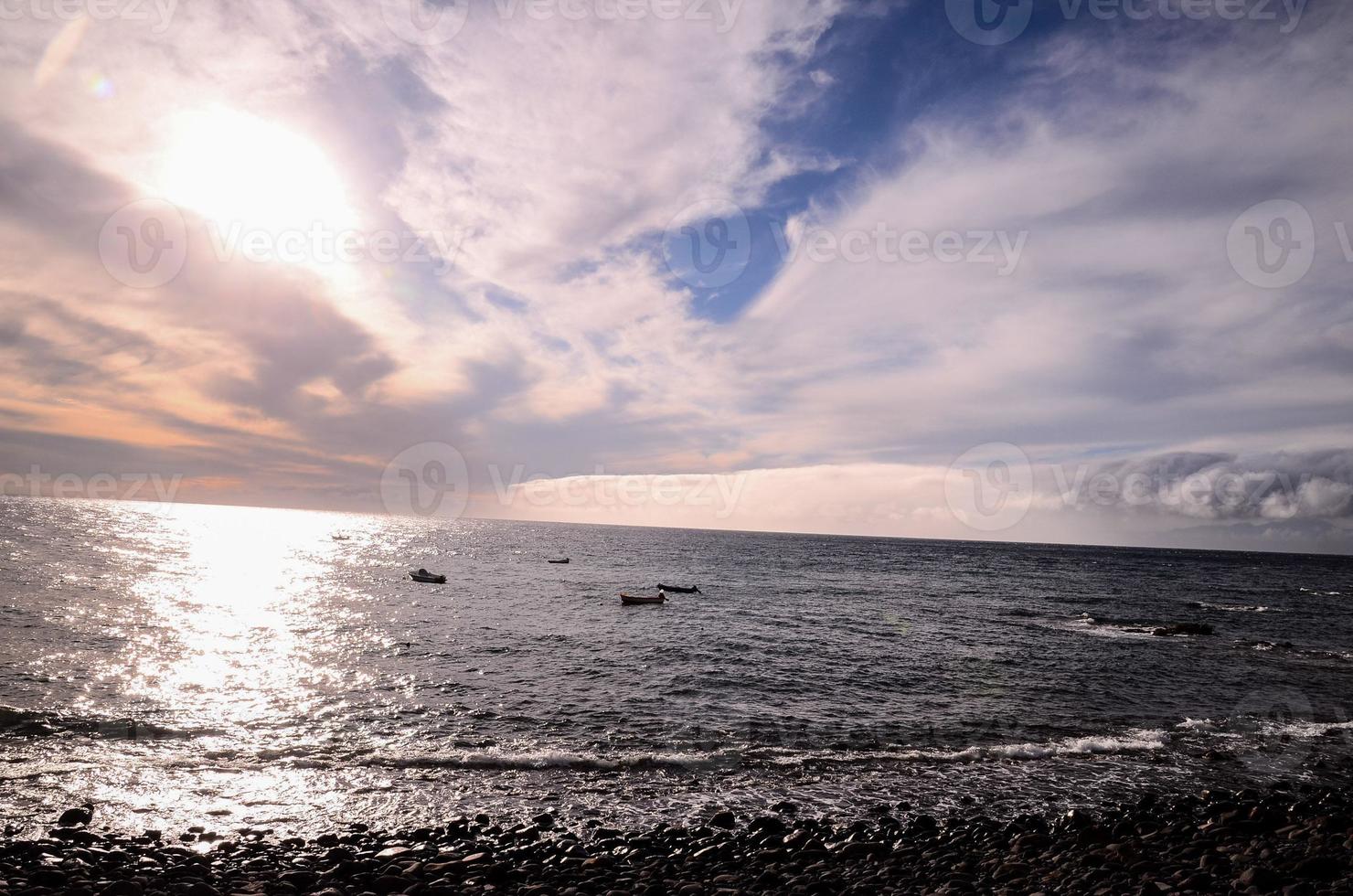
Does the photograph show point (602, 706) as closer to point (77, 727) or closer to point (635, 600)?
point (77, 727)

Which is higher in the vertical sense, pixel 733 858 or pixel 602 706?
pixel 733 858

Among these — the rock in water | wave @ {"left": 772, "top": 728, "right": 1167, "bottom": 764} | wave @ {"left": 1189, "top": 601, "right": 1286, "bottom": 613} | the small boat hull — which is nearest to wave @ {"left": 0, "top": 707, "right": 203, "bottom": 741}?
the rock in water

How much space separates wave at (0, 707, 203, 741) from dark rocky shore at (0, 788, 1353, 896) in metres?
7.60

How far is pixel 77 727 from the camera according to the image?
1942cm

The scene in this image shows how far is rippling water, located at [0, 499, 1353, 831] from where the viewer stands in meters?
15.8

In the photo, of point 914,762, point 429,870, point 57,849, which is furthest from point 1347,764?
point 57,849

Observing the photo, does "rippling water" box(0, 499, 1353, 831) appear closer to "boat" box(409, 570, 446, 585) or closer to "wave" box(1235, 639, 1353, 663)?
"wave" box(1235, 639, 1353, 663)

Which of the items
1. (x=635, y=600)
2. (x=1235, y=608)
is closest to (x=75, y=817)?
(x=635, y=600)

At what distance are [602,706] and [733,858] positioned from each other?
1242 cm

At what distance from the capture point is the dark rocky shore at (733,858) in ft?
35.3

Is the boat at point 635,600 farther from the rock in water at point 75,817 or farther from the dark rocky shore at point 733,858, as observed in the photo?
the rock in water at point 75,817

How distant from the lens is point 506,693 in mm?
25500

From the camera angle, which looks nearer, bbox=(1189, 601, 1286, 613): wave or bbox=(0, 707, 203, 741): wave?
bbox=(0, 707, 203, 741): wave

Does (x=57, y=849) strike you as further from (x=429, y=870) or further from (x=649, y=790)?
(x=649, y=790)
